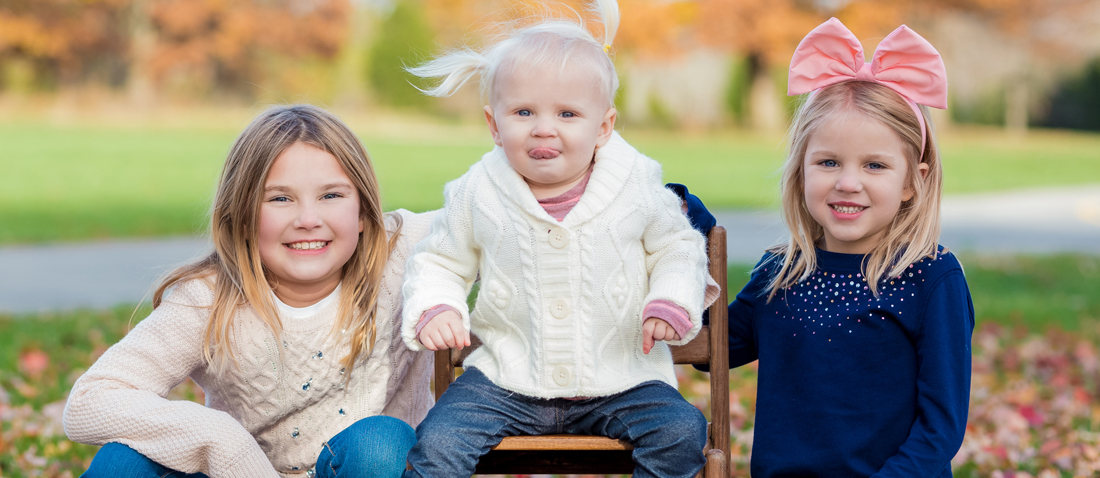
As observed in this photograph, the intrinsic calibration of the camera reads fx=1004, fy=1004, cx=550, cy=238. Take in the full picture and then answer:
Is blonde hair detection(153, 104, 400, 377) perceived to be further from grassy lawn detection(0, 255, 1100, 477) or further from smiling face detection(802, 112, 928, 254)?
grassy lawn detection(0, 255, 1100, 477)

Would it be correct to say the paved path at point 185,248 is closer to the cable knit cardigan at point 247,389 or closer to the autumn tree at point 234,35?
the cable knit cardigan at point 247,389

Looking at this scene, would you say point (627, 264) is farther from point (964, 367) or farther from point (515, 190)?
point (964, 367)

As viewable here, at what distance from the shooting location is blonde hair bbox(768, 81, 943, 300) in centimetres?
228

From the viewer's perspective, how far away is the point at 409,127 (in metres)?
28.9

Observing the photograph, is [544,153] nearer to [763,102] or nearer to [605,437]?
[605,437]

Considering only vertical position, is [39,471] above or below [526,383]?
below

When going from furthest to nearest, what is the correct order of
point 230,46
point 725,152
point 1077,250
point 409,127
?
point 230,46
point 409,127
point 725,152
point 1077,250

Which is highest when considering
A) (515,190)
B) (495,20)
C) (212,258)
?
(495,20)

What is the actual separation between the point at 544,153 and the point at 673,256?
372 mm

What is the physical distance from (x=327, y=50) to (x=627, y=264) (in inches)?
1303

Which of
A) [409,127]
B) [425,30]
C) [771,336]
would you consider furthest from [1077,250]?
[425,30]

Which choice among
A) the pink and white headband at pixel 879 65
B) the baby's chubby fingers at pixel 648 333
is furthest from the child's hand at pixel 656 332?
the pink and white headband at pixel 879 65

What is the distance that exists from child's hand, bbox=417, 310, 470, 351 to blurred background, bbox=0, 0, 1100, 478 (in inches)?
25.8

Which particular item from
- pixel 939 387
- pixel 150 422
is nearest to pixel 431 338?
pixel 150 422
